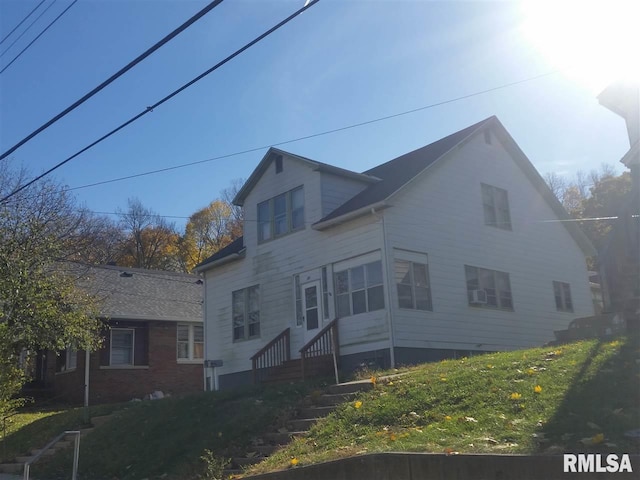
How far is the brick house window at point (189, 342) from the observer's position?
28109 millimetres

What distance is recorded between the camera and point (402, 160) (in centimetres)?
2219

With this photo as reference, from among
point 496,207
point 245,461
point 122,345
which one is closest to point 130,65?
point 245,461

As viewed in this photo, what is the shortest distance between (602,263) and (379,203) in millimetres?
5435

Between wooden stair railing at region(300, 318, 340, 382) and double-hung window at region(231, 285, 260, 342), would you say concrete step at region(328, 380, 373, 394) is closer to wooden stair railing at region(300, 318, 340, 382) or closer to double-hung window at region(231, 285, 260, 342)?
wooden stair railing at region(300, 318, 340, 382)

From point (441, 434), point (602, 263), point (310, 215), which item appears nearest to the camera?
point (441, 434)

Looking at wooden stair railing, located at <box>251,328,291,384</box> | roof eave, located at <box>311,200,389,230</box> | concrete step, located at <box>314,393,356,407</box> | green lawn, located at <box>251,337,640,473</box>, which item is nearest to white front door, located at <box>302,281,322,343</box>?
wooden stair railing, located at <box>251,328,291,384</box>

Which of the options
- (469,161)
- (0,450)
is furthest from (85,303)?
(469,161)

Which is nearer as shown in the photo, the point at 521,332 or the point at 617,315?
the point at 617,315

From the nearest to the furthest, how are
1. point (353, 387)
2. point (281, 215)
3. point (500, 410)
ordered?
1. point (500, 410)
2. point (353, 387)
3. point (281, 215)

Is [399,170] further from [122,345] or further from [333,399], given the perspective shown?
[122,345]

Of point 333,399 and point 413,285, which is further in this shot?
point 413,285

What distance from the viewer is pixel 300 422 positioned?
12023 millimetres

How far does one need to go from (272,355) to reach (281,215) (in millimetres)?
4311

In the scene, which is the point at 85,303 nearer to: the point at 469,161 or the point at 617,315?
the point at 469,161
